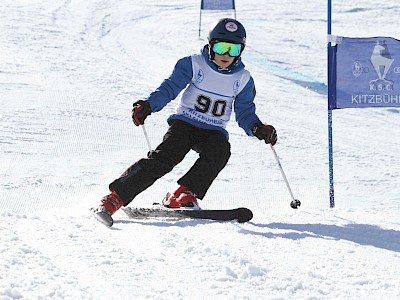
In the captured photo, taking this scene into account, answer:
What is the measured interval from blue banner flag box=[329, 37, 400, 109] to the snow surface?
29.7 inches

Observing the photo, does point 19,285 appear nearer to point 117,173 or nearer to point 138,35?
point 117,173

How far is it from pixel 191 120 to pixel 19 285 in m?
2.09

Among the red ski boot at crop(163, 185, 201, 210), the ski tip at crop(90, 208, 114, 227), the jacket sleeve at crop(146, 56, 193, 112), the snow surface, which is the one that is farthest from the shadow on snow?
the jacket sleeve at crop(146, 56, 193, 112)

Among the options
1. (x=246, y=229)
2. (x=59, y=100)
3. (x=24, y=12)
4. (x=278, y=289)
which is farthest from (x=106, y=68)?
(x=278, y=289)

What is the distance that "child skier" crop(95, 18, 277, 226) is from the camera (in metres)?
4.16

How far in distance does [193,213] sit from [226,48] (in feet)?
3.44

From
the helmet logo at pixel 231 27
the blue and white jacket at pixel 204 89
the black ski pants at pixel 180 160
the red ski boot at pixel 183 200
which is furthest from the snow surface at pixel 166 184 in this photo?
the helmet logo at pixel 231 27

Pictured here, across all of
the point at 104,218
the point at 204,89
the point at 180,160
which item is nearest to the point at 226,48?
the point at 204,89

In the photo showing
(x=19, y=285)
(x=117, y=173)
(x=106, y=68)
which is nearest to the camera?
(x=19, y=285)

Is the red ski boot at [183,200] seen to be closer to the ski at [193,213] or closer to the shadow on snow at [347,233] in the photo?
the ski at [193,213]

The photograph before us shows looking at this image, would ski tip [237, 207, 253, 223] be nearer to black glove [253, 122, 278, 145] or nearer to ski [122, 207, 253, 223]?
ski [122, 207, 253, 223]

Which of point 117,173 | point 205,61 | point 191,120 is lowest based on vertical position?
point 117,173

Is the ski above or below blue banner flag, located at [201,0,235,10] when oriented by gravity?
below

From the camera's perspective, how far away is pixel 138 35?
49.2ft
